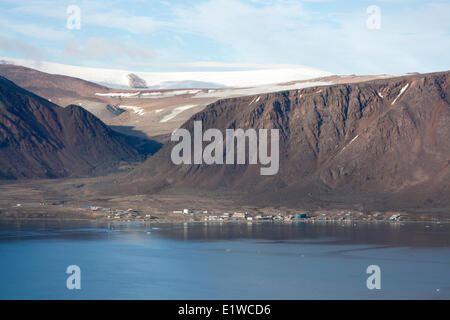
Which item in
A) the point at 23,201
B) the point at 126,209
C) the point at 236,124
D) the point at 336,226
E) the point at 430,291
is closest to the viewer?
the point at 430,291

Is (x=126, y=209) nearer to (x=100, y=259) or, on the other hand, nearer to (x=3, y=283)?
(x=100, y=259)

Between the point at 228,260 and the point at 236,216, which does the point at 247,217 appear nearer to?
the point at 236,216

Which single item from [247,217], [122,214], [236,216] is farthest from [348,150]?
[122,214]

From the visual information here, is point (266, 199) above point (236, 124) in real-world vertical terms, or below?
below

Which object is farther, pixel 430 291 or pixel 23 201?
pixel 23 201

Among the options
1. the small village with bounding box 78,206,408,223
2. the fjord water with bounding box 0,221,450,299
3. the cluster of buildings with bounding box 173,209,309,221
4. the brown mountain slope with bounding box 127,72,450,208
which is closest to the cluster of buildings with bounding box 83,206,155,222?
the small village with bounding box 78,206,408,223

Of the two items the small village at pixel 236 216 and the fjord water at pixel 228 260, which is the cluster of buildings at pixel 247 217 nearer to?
the small village at pixel 236 216
